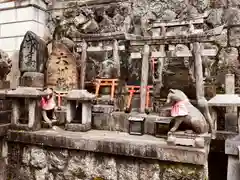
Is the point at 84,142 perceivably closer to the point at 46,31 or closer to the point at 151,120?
the point at 151,120

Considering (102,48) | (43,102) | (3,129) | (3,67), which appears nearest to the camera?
(3,129)

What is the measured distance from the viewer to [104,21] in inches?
327

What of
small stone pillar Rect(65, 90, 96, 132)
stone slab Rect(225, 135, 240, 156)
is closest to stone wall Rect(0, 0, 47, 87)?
small stone pillar Rect(65, 90, 96, 132)

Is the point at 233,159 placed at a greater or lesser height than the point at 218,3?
lesser

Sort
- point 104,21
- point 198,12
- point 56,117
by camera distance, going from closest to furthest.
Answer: point 56,117, point 198,12, point 104,21

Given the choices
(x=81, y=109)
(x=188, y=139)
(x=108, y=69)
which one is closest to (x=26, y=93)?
(x=81, y=109)

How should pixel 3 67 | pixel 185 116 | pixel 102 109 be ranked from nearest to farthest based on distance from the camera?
1. pixel 185 116
2. pixel 102 109
3. pixel 3 67

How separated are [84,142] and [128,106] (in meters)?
2.17

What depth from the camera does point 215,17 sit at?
734 centimetres

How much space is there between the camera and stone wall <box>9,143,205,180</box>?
3.98 metres

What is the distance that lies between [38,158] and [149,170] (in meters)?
2.41

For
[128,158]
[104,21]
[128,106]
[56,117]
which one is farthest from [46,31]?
[128,158]

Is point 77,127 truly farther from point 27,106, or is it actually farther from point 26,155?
point 27,106

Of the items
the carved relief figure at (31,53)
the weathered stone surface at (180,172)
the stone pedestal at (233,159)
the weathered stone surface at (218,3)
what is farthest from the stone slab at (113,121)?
the weathered stone surface at (218,3)
